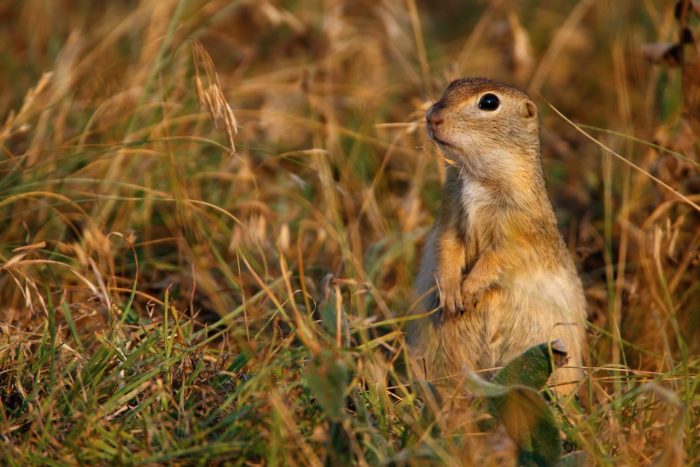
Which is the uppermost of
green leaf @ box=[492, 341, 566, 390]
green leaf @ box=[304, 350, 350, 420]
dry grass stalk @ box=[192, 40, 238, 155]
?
dry grass stalk @ box=[192, 40, 238, 155]

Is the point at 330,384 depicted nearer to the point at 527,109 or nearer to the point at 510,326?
the point at 510,326

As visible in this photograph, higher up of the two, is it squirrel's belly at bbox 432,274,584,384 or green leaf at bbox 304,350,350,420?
green leaf at bbox 304,350,350,420

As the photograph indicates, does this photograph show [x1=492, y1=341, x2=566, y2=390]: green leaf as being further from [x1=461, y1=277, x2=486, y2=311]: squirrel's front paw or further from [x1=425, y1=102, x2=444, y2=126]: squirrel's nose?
[x1=425, y1=102, x2=444, y2=126]: squirrel's nose

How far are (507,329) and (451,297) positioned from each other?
0.26 meters

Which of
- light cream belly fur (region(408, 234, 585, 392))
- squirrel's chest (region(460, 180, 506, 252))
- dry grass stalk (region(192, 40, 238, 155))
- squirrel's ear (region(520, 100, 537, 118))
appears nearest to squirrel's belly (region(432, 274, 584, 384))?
light cream belly fur (region(408, 234, 585, 392))

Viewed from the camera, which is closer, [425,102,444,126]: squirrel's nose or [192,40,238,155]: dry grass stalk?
[192,40,238,155]: dry grass stalk

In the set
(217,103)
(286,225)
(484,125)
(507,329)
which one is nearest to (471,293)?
(507,329)

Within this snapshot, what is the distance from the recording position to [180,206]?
419cm

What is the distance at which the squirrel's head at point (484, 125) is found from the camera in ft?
12.4

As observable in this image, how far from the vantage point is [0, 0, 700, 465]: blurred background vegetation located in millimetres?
A: 2838

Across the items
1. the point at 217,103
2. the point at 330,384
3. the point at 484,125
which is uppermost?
the point at 217,103

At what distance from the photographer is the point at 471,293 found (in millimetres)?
3854

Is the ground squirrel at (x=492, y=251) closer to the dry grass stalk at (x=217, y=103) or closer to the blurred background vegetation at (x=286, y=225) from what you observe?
the blurred background vegetation at (x=286, y=225)

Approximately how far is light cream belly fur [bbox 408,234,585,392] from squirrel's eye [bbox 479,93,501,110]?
0.69 meters
